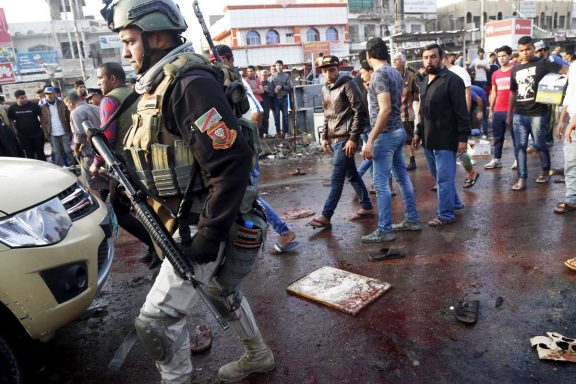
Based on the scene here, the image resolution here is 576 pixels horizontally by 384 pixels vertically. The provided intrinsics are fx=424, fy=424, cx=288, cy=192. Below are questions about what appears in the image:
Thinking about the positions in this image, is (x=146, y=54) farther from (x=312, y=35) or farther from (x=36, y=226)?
(x=312, y=35)

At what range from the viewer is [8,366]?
221 centimetres

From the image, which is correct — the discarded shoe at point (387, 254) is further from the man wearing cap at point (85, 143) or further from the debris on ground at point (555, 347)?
the man wearing cap at point (85, 143)

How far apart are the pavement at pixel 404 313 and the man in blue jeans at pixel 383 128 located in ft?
1.11

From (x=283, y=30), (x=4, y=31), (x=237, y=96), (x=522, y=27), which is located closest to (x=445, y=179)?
(x=237, y=96)

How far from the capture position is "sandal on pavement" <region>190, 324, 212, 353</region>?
283 cm

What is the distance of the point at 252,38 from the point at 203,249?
4218cm

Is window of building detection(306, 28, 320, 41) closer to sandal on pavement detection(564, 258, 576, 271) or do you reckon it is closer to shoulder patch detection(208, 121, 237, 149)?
sandal on pavement detection(564, 258, 576, 271)

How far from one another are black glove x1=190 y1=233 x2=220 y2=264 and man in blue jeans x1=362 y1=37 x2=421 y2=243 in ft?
8.66

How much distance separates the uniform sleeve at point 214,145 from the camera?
1748 millimetres

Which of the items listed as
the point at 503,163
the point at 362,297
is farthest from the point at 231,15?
the point at 362,297

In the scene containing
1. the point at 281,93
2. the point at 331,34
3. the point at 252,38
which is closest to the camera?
the point at 281,93

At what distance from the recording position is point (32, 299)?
221 cm

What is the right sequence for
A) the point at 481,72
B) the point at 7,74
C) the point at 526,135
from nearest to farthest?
the point at 526,135
the point at 481,72
the point at 7,74

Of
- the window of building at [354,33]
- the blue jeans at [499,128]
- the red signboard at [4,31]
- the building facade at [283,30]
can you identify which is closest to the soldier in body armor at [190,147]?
the blue jeans at [499,128]
